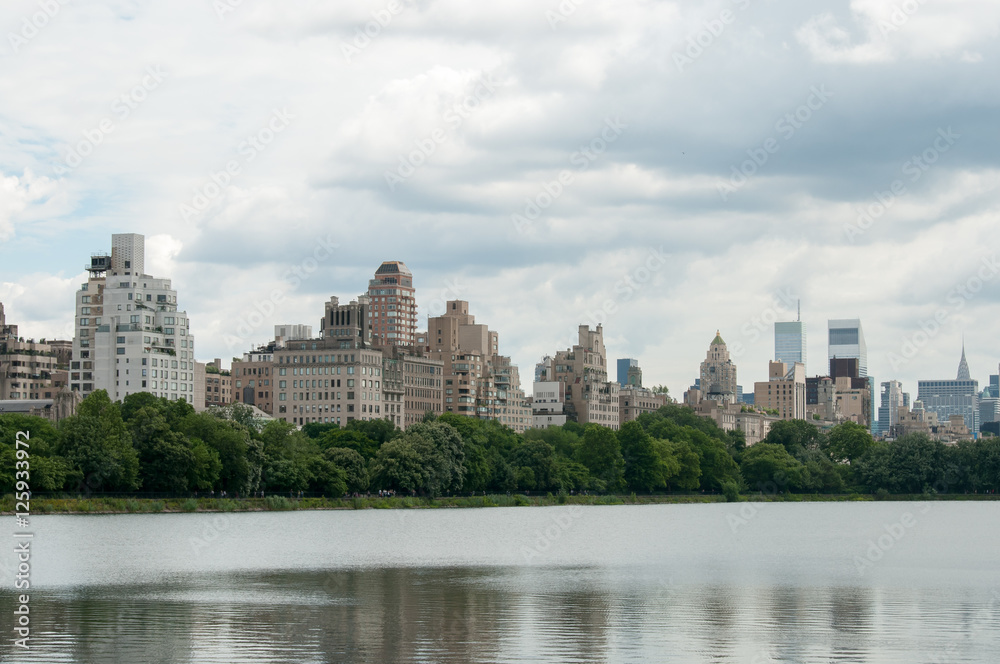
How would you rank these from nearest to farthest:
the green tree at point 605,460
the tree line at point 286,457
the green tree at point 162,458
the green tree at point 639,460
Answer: the tree line at point 286,457 < the green tree at point 162,458 < the green tree at point 605,460 < the green tree at point 639,460

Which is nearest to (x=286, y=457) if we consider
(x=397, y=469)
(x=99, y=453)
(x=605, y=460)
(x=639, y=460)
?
(x=397, y=469)

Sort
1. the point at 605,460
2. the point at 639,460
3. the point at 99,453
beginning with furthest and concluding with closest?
the point at 639,460 → the point at 605,460 → the point at 99,453

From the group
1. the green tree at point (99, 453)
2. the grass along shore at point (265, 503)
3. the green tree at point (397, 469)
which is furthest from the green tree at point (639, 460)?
the green tree at point (99, 453)

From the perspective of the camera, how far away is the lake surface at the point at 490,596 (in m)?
41.0

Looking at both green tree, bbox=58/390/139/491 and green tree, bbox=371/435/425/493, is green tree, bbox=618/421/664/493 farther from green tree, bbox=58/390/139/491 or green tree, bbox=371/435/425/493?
green tree, bbox=58/390/139/491

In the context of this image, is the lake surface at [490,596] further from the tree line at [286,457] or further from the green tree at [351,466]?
the green tree at [351,466]

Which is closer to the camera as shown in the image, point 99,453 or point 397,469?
point 99,453

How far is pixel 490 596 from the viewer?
184 feet

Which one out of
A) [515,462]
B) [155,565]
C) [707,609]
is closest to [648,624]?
[707,609]

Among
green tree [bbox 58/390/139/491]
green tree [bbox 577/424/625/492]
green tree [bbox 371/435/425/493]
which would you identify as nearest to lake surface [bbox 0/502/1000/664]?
Result: green tree [bbox 58/390/139/491]

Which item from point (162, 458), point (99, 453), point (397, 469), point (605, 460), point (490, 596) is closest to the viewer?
point (490, 596)

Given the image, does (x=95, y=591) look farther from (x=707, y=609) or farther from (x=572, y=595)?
(x=707, y=609)

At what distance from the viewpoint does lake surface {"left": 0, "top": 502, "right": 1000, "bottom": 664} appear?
41.0 metres

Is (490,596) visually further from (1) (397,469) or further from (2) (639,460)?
(2) (639,460)
